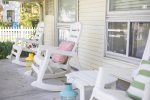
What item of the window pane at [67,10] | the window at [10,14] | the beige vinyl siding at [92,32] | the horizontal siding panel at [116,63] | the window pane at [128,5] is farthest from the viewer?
the window at [10,14]

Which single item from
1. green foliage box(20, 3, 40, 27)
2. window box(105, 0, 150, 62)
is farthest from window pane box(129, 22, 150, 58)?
green foliage box(20, 3, 40, 27)

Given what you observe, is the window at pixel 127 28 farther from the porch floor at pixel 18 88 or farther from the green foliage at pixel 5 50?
the green foliage at pixel 5 50

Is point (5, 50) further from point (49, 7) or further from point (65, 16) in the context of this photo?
point (65, 16)

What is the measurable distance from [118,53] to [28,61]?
2448mm

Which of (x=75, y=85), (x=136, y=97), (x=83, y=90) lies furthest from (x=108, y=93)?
(x=75, y=85)

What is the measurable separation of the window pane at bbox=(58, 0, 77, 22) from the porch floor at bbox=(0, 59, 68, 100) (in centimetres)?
182

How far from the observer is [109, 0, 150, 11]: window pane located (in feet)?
12.9

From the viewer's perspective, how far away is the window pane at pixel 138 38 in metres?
4.00

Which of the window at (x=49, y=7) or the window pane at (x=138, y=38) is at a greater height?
the window at (x=49, y=7)

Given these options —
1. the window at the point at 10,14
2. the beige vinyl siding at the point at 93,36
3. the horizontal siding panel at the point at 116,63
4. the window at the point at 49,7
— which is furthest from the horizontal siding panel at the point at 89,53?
the window at the point at 10,14

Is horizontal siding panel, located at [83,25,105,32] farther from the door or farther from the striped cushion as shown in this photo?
the striped cushion

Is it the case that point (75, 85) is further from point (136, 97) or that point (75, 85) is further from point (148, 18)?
point (148, 18)

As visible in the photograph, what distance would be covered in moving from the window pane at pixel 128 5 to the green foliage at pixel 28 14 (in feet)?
43.9

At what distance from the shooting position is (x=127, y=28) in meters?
4.34
